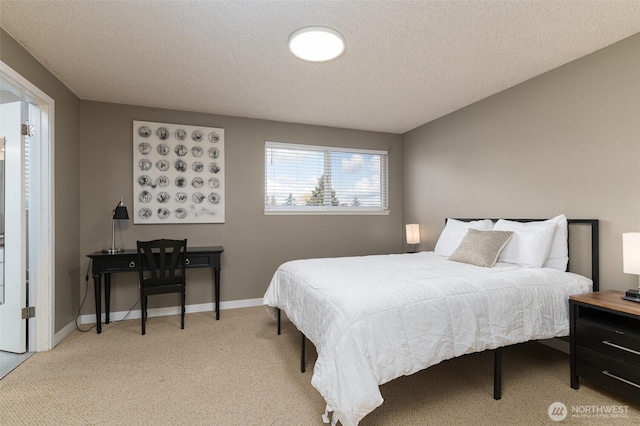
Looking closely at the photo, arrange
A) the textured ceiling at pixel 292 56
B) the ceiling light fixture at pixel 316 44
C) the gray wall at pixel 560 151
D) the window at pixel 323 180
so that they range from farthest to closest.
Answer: the window at pixel 323 180
the gray wall at pixel 560 151
the ceiling light fixture at pixel 316 44
the textured ceiling at pixel 292 56

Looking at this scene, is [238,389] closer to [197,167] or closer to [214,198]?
[214,198]

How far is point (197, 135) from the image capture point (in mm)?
3865

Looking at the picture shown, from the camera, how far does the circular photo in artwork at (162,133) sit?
3.72 meters

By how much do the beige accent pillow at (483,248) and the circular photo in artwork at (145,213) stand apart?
135 inches

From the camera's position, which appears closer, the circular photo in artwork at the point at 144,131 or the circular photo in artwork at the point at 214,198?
the circular photo in artwork at the point at 144,131

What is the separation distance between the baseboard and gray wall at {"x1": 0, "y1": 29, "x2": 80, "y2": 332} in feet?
0.75

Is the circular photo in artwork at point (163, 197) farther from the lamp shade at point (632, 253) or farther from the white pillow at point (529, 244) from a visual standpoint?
the lamp shade at point (632, 253)

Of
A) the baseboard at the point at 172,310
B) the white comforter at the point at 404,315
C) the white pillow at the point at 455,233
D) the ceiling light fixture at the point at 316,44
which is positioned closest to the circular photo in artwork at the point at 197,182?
the baseboard at the point at 172,310

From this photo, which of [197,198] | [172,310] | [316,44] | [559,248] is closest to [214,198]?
[197,198]

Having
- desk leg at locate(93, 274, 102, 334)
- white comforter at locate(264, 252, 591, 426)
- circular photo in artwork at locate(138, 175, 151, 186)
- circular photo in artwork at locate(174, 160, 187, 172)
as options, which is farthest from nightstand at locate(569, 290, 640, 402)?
circular photo in artwork at locate(138, 175, 151, 186)

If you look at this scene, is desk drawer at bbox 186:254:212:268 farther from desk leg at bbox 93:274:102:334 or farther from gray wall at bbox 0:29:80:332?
gray wall at bbox 0:29:80:332

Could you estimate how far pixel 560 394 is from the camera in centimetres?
206

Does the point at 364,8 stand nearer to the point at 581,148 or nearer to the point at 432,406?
the point at 581,148

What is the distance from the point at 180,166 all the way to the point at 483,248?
3.45 metres
